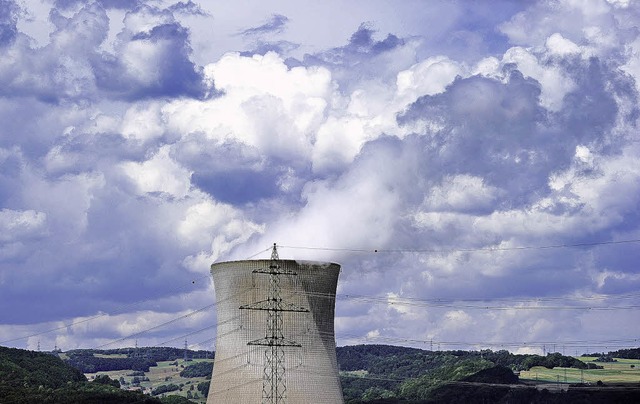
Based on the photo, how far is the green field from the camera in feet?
373

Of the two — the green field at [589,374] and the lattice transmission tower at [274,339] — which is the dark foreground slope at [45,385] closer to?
the lattice transmission tower at [274,339]

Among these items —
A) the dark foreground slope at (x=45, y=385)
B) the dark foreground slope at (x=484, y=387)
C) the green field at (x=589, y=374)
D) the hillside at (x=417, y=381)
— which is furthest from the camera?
the green field at (x=589, y=374)

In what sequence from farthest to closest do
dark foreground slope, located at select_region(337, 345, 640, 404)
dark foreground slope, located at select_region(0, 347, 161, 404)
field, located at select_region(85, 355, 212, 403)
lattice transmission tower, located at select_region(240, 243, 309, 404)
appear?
field, located at select_region(85, 355, 212, 403) < dark foreground slope, located at select_region(337, 345, 640, 404) < dark foreground slope, located at select_region(0, 347, 161, 404) < lattice transmission tower, located at select_region(240, 243, 309, 404)

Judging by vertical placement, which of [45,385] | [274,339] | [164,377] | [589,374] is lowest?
[274,339]

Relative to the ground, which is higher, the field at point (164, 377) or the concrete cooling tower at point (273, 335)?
the field at point (164, 377)

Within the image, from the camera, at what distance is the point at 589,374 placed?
392ft

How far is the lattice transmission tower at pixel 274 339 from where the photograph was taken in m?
44.5

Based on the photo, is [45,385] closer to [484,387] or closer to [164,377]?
[484,387]

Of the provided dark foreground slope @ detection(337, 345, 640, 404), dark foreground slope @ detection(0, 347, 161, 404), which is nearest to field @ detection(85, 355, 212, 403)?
dark foreground slope @ detection(337, 345, 640, 404)

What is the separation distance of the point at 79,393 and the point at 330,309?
39547mm

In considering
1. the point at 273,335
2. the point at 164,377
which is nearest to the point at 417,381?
the point at 273,335

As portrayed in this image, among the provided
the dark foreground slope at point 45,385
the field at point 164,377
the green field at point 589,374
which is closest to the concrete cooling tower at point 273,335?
the dark foreground slope at point 45,385

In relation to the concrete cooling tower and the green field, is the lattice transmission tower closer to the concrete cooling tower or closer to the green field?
the concrete cooling tower

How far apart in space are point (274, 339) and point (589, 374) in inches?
3193
